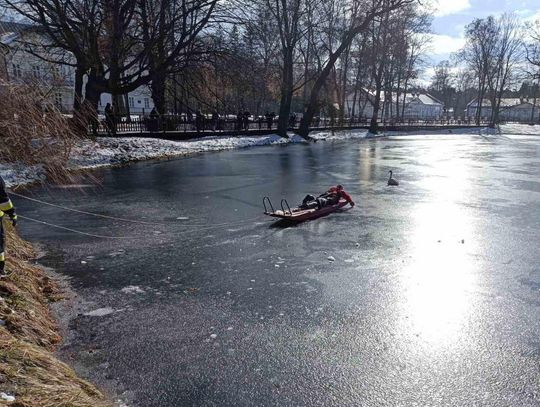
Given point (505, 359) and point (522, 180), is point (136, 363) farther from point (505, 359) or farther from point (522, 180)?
point (522, 180)

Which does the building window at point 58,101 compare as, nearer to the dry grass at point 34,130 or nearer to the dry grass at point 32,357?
the dry grass at point 34,130

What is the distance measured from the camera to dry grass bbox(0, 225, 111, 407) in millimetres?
3021

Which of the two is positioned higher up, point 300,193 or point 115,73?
point 115,73

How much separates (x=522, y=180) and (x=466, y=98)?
134630 millimetres

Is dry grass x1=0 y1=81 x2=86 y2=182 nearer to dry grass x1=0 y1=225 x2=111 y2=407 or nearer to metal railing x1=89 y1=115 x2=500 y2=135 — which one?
dry grass x1=0 y1=225 x2=111 y2=407

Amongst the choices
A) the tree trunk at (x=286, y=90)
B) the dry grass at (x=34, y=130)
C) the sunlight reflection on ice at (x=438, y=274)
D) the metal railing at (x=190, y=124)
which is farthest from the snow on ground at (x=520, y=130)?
the dry grass at (x=34, y=130)

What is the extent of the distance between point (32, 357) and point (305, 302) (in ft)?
10.5

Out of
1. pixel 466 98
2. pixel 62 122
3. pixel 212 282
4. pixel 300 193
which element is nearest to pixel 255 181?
pixel 300 193

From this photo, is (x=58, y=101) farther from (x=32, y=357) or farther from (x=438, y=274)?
(x=438, y=274)

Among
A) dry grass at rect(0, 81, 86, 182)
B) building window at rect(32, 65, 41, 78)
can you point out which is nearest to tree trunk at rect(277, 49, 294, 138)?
building window at rect(32, 65, 41, 78)

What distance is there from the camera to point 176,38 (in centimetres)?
2609

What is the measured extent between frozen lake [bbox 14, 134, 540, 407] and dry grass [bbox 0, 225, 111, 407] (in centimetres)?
30

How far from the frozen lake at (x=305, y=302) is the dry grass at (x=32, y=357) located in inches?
11.9

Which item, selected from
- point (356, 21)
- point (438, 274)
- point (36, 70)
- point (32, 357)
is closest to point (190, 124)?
point (356, 21)
